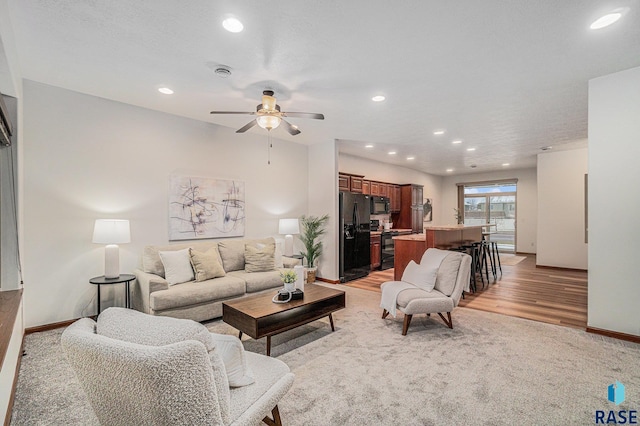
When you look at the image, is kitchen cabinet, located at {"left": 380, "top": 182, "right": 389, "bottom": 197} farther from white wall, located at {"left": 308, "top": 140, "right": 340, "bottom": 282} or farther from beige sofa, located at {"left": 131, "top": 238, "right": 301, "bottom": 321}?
beige sofa, located at {"left": 131, "top": 238, "right": 301, "bottom": 321}

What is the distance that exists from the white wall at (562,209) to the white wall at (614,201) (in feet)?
14.2

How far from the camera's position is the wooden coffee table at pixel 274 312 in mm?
2779

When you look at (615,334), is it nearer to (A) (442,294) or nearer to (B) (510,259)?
(A) (442,294)

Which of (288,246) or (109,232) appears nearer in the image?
(109,232)

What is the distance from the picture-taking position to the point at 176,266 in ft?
12.8

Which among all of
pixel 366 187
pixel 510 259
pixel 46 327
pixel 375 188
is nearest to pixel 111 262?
pixel 46 327

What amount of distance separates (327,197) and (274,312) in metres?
3.44

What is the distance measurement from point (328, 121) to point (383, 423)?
3973 millimetres

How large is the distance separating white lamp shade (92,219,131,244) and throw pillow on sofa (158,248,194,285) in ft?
1.66

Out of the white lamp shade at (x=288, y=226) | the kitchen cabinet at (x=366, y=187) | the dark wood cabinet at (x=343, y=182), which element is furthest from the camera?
the kitchen cabinet at (x=366, y=187)

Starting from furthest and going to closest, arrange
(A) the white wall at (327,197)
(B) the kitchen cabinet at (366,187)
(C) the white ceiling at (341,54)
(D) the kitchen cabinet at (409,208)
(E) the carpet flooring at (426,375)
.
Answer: (D) the kitchen cabinet at (409,208), (B) the kitchen cabinet at (366,187), (A) the white wall at (327,197), (C) the white ceiling at (341,54), (E) the carpet flooring at (426,375)

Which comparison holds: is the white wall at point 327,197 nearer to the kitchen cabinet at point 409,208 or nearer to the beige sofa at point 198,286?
the beige sofa at point 198,286

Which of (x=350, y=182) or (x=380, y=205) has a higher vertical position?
(x=350, y=182)

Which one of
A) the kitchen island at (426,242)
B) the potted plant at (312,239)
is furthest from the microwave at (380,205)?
the kitchen island at (426,242)
